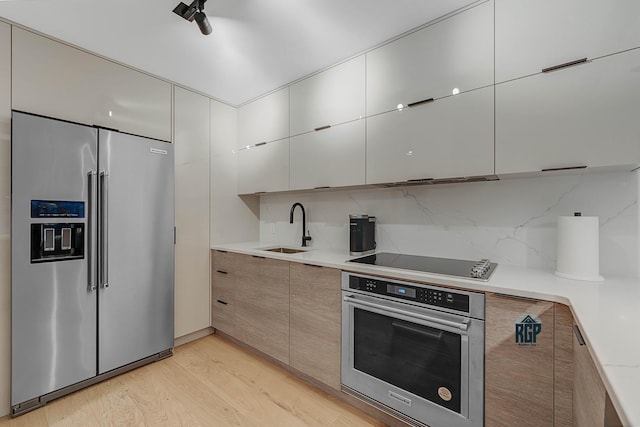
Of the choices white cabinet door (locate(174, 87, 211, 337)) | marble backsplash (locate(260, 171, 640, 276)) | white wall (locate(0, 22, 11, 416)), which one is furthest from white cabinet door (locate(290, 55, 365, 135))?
white wall (locate(0, 22, 11, 416))

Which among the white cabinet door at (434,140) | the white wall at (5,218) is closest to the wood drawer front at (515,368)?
the white cabinet door at (434,140)

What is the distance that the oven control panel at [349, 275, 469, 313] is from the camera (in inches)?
53.5

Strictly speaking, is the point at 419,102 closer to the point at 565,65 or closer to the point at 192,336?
the point at 565,65

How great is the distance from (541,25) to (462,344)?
162 cm

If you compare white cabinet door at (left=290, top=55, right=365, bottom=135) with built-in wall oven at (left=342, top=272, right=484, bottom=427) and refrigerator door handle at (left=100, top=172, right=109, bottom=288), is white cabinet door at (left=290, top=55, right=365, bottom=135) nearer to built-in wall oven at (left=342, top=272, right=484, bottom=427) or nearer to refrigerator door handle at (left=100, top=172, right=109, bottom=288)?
built-in wall oven at (left=342, top=272, right=484, bottom=427)

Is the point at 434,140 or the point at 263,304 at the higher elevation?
the point at 434,140

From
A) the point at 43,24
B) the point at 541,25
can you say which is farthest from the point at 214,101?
the point at 541,25

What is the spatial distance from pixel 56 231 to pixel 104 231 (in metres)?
0.25

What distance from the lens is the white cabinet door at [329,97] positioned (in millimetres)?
2076

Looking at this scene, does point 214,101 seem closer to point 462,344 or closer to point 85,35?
point 85,35

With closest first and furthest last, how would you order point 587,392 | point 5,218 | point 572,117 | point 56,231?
point 587,392 < point 572,117 < point 5,218 < point 56,231

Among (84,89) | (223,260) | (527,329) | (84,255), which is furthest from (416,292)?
(84,89)

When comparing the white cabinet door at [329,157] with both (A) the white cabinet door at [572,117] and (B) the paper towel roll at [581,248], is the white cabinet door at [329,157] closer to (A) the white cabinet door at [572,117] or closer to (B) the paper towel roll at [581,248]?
(A) the white cabinet door at [572,117]

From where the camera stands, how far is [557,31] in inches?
52.7
